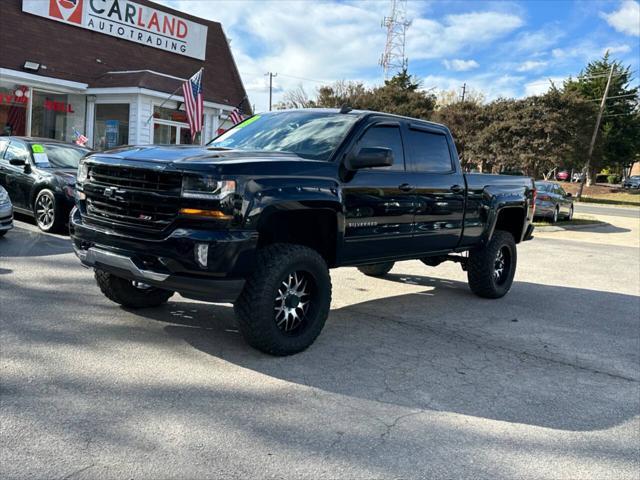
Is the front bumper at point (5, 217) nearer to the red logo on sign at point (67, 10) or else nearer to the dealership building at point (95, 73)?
the dealership building at point (95, 73)

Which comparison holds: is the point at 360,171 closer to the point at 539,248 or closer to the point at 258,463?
the point at 258,463

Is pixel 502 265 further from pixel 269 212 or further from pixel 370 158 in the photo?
pixel 269 212

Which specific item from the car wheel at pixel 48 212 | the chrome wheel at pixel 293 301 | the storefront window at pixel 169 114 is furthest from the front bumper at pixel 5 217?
the storefront window at pixel 169 114

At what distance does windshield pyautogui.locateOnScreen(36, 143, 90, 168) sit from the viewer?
Answer: 34.6 ft

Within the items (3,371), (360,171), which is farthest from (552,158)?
(3,371)

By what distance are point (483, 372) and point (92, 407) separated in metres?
3.04

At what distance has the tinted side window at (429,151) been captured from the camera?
619cm

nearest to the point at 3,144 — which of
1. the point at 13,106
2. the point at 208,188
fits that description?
the point at 208,188

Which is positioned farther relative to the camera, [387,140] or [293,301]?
[387,140]

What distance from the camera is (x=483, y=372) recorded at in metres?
4.83

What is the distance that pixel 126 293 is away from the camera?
5.56 m

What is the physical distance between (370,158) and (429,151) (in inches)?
64.9

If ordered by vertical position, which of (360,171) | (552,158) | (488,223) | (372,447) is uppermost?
(552,158)

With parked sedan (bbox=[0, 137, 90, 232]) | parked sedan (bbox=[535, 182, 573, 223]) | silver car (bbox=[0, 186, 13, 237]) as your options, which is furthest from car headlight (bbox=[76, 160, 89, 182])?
parked sedan (bbox=[535, 182, 573, 223])
